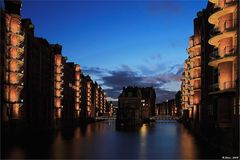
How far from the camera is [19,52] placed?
81250 millimetres

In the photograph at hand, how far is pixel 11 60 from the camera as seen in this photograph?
78.4 meters

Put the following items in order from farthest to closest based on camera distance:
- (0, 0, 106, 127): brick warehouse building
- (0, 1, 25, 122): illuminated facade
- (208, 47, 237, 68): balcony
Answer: (0, 0, 106, 127): brick warehouse building, (0, 1, 25, 122): illuminated facade, (208, 47, 237, 68): balcony

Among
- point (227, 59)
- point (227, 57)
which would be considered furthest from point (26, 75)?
point (227, 57)

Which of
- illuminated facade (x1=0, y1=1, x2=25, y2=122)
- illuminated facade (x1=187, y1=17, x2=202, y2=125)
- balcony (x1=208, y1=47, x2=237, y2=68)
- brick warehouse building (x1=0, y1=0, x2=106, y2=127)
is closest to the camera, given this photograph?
balcony (x1=208, y1=47, x2=237, y2=68)

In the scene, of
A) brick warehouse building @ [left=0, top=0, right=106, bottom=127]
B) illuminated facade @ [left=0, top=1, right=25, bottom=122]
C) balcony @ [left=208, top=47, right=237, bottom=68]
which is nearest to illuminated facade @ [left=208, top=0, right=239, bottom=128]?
balcony @ [left=208, top=47, right=237, bottom=68]

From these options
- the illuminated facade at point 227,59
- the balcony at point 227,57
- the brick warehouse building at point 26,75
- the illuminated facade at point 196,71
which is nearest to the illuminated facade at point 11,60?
the brick warehouse building at point 26,75

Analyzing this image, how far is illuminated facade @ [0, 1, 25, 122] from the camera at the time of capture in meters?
75.8

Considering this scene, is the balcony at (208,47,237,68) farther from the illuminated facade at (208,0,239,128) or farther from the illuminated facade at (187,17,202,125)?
the illuminated facade at (187,17,202,125)

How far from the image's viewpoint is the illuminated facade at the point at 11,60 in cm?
7581

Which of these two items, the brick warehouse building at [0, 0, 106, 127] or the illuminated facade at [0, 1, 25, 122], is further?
the brick warehouse building at [0, 0, 106, 127]

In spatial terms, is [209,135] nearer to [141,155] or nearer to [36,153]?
[141,155]

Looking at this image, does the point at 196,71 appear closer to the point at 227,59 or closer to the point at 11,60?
the point at 11,60

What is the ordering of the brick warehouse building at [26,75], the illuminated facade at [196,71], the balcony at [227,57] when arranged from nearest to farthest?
the balcony at [227,57] → the brick warehouse building at [26,75] → the illuminated facade at [196,71]

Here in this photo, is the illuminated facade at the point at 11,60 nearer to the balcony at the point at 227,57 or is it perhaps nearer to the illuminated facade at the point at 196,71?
the balcony at the point at 227,57
